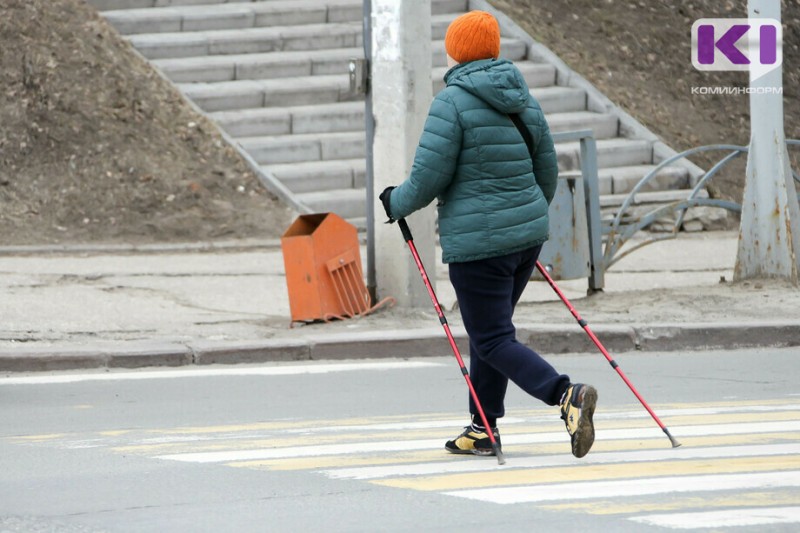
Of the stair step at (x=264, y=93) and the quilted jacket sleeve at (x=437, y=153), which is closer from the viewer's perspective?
the quilted jacket sleeve at (x=437, y=153)

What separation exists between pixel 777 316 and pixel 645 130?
9419mm

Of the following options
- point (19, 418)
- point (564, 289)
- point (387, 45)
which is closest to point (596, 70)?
point (564, 289)

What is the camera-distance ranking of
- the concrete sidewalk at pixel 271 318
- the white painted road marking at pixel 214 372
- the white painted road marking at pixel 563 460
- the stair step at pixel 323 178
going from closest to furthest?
the white painted road marking at pixel 563 460, the white painted road marking at pixel 214 372, the concrete sidewalk at pixel 271 318, the stair step at pixel 323 178

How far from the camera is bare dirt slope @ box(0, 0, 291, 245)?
1841cm

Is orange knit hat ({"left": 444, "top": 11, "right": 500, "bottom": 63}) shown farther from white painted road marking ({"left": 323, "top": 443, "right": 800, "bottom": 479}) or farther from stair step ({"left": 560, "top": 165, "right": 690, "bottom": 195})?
stair step ({"left": 560, "top": 165, "right": 690, "bottom": 195})

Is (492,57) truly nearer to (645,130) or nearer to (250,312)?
(250,312)

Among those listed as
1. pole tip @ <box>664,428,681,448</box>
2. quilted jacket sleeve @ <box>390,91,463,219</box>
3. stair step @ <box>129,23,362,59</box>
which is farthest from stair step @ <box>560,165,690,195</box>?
quilted jacket sleeve @ <box>390,91,463,219</box>

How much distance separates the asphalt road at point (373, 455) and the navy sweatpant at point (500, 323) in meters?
0.38

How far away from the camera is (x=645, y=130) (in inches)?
840

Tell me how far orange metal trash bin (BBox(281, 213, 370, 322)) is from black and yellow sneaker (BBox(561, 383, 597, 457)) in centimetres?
561

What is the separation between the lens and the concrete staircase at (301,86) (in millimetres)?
19734

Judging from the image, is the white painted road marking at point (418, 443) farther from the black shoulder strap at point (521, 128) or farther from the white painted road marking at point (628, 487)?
the black shoulder strap at point (521, 128)

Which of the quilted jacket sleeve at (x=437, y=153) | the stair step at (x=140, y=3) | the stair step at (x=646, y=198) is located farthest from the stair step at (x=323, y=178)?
the quilted jacket sleeve at (x=437, y=153)

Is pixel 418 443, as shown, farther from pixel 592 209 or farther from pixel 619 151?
pixel 619 151
